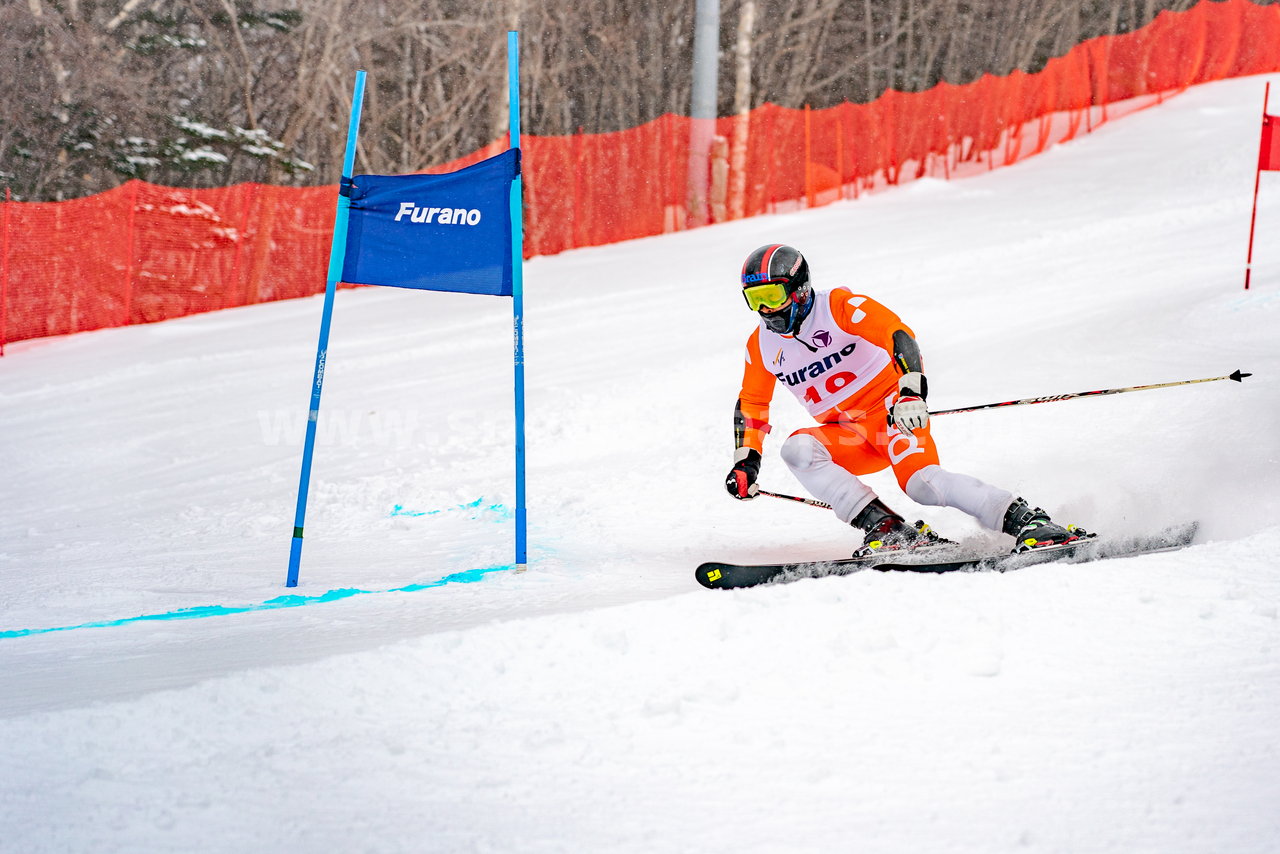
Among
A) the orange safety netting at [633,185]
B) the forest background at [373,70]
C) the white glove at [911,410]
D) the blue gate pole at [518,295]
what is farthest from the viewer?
the forest background at [373,70]

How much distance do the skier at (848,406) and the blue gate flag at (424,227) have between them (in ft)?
4.11

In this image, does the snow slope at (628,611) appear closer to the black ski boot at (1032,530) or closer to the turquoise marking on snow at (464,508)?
the turquoise marking on snow at (464,508)

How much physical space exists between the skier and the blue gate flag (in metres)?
1.25

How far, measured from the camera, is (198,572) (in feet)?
18.8

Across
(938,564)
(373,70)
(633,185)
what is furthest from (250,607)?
(373,70)

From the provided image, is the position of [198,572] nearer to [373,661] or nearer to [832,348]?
[373,661]

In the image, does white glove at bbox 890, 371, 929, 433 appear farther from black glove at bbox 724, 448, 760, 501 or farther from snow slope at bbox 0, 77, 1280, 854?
snow slope at bbox 0, 77, 1280, 854

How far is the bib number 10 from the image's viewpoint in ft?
17.4

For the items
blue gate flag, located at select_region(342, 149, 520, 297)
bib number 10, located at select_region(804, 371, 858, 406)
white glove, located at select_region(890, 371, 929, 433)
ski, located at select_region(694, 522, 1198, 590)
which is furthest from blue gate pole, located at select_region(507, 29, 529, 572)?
white glove, located at select_region(890, 371, 929, 433)

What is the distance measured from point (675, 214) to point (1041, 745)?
16537 mm

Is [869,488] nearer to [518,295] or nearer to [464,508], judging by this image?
[518,295]

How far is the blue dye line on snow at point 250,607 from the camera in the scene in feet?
15.2

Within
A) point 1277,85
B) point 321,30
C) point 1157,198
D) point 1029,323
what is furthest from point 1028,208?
point 321,30

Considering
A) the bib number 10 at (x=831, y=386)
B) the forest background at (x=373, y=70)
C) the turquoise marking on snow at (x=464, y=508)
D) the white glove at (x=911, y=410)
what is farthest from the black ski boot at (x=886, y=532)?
the forest background at (x=373, y=70)
